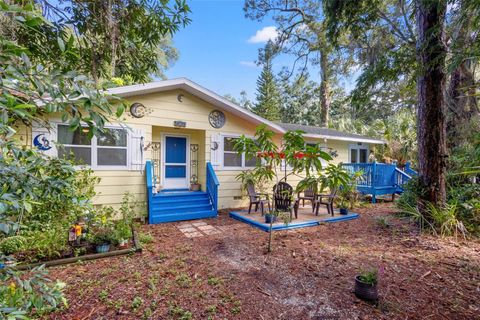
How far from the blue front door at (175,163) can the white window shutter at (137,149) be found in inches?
43.1

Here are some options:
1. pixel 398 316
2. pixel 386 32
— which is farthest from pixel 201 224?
pixel 386 32

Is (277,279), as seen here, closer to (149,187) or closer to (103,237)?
(103,237)

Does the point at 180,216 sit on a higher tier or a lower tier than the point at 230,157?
lower

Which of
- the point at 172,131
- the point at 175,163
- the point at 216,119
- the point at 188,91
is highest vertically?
the point at 188,91

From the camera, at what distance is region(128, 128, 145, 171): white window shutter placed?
6.15m

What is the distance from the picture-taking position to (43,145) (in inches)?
201

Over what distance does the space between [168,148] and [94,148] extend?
2.09m

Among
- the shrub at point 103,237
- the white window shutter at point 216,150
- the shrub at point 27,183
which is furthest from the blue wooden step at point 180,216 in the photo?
the shrub at point 27,183

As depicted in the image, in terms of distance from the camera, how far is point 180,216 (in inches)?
248

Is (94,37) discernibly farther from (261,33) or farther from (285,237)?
(261,33)

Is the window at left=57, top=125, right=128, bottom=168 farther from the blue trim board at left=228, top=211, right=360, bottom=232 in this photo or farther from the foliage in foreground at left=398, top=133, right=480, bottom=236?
the foliage in foreground at left=398, top=133, right=480, bottom=236

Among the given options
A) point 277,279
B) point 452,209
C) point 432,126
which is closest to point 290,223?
point 277,279

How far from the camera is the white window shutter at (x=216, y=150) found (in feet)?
23.8

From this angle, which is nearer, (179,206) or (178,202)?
(179,206)
